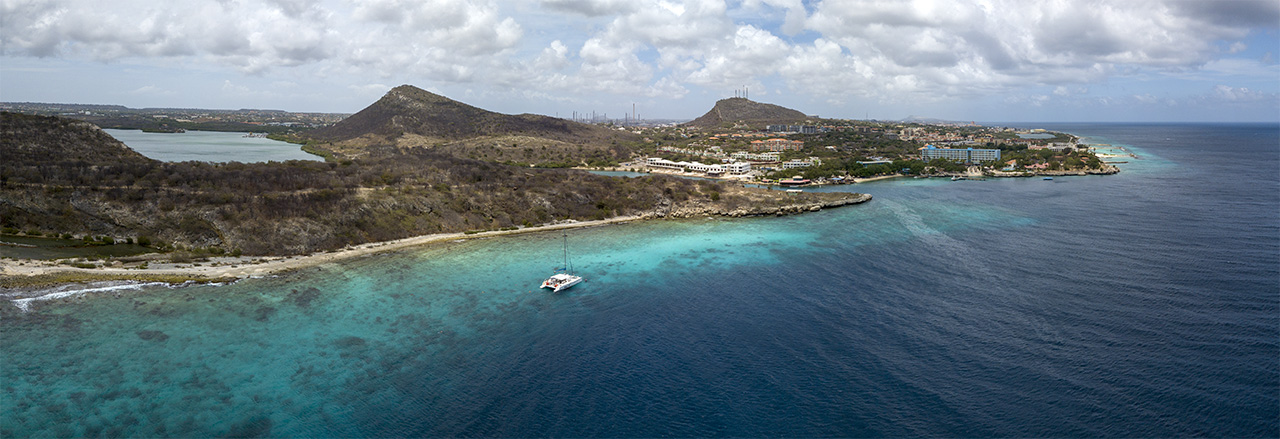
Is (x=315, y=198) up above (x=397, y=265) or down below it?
above

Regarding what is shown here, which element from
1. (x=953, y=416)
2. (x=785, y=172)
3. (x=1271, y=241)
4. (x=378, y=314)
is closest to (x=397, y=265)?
(x=378, y=314)

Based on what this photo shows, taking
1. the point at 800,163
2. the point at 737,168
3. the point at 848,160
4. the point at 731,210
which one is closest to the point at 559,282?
the point at 731,210

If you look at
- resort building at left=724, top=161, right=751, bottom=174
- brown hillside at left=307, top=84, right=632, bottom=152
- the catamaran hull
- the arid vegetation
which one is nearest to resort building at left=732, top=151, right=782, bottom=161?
resort building at left=724, top=161, right=751, bottom=174

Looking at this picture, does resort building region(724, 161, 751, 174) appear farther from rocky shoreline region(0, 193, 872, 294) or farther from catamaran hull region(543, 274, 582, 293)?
catamaran hull region(543, 274, 582, 293)

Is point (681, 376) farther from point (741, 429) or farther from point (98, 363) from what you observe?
point (98, 363)

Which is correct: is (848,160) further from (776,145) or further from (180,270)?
(180,270)
